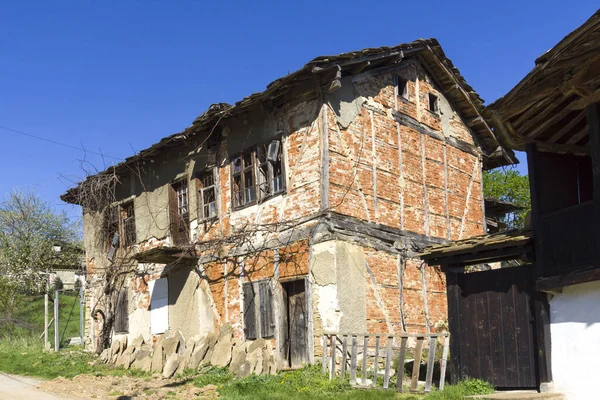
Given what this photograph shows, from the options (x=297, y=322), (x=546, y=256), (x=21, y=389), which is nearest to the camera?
(x=546, y=256)

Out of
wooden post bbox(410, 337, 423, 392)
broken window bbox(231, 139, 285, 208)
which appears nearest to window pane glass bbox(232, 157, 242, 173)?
broken window bbox(231, 139, 285, 208)

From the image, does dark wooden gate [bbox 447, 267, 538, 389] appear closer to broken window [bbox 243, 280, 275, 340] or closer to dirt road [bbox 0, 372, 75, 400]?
broken window [bbox 243, 280, 275, 340]

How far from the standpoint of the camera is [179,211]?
18.5 meters

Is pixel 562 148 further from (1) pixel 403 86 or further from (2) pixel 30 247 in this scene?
(2) pixel 30 247

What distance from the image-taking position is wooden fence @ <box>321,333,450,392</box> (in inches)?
413

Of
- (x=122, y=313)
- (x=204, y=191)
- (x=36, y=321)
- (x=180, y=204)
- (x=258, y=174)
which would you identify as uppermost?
(x=258, y=174)

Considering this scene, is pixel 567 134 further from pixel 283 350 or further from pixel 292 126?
pixel 283 350

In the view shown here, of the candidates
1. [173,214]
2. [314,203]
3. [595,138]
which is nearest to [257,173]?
[314,203]

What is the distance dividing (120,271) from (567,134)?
46.4 feet

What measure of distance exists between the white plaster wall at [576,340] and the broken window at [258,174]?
23.2ft

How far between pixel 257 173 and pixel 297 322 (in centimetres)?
374

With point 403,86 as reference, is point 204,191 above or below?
below

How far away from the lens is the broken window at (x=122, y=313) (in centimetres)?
1964

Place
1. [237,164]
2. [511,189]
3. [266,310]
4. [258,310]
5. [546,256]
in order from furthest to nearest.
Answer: [511,189]
[237,164]
[258,310]
[266,310]
[546,256]
